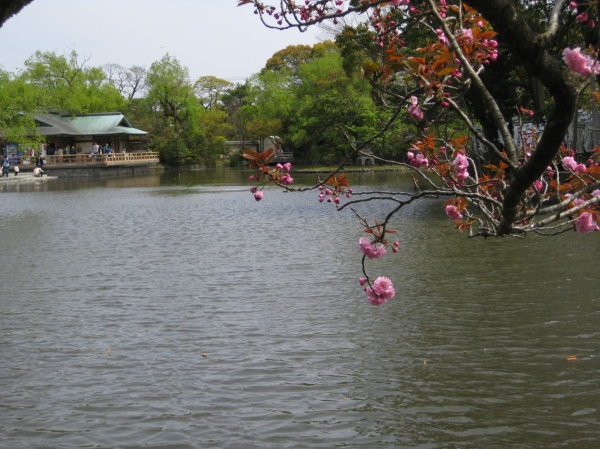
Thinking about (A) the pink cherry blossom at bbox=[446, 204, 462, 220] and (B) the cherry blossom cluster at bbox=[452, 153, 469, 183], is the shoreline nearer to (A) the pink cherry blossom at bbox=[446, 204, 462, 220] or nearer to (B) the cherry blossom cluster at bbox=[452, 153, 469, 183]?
(A) the pink cherry blossom at bbox=[446, 204, 462, 220]

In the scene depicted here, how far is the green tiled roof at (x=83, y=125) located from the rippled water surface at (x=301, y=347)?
142 ft

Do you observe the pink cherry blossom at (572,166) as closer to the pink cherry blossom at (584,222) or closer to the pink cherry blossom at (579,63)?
the pink cherry blossom at (584,222)

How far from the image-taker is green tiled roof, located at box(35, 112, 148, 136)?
54.5m

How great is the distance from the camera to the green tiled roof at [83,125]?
179ft

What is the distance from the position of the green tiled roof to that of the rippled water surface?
4330cm

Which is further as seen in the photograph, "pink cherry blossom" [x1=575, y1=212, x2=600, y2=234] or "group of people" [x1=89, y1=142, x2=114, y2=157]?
"group of people" [x1=89, y1=142, x2=114, y2=157]

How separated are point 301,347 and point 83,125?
53.8 m

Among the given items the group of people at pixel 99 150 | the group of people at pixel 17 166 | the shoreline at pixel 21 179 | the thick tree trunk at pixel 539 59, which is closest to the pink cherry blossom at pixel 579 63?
the thick tree trunk at pixel 539 59

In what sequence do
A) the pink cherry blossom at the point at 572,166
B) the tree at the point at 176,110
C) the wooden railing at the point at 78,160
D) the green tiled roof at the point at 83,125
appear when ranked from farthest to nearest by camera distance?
the tree at the point at 176,110, the green tiled roof at the point at 83,125, the wooden railing at the point at 78,160, the pink cherry blossom at the point at 572,166

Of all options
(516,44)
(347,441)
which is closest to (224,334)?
(347,441)

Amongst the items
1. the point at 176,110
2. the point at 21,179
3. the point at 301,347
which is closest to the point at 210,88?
the point at 176,110

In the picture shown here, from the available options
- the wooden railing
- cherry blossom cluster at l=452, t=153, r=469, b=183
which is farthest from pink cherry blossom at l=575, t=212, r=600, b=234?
the wooden railing

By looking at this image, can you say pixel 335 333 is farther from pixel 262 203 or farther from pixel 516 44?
pixel 262 203

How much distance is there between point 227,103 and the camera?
247ft
